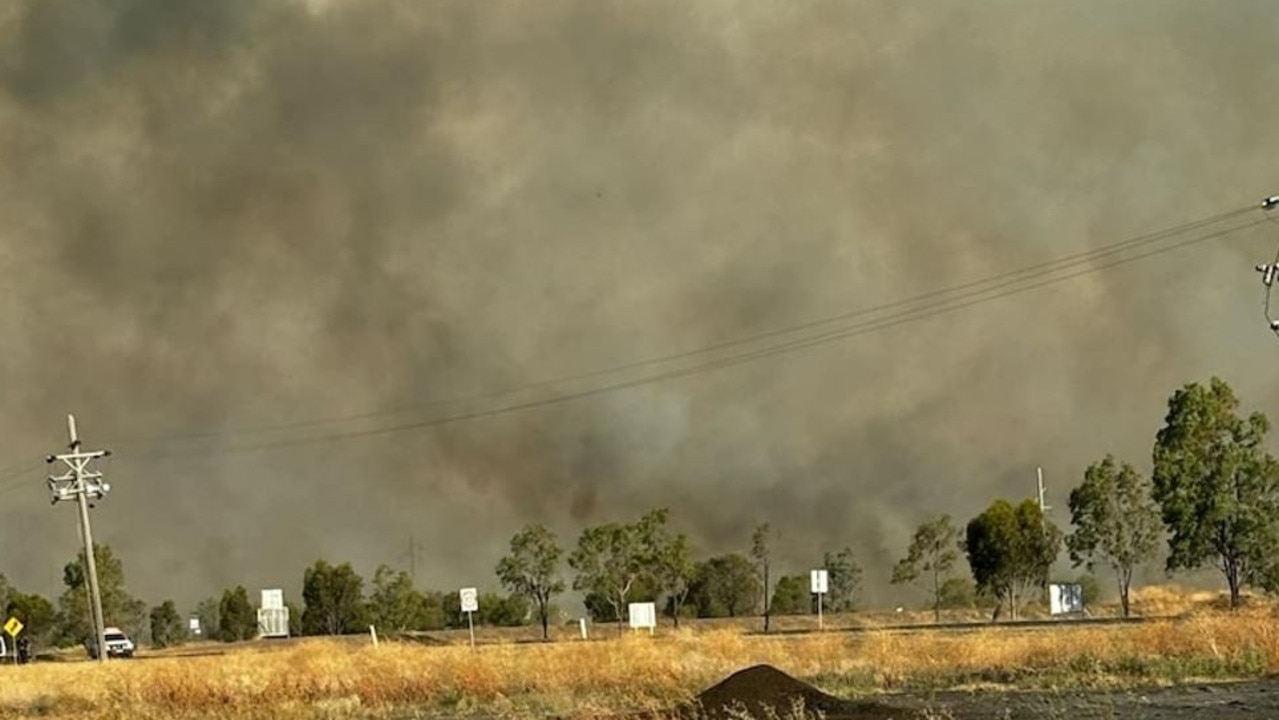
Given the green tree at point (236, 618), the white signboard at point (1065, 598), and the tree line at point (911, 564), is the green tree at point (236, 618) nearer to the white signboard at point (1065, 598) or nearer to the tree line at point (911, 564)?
the tree line at point (911, 564)

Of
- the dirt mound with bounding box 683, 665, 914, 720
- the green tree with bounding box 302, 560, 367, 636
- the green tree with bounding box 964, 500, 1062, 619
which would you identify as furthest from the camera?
the green tree with bounding box 302, 560, 367, 636

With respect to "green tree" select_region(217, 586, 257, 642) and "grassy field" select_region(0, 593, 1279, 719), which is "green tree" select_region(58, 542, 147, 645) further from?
"grassy field" select_region(0, 593, 1279, 719)

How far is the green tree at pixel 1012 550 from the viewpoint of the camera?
311ft

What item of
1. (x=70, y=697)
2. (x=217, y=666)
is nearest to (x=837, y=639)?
(x=217, y=666)

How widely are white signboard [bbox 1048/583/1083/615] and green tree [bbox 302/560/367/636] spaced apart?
63687mm

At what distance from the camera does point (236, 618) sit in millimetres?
151000

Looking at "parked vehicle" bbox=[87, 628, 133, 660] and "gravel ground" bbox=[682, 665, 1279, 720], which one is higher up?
"gravel ground" bbox=[682, 665, 1279, 720]

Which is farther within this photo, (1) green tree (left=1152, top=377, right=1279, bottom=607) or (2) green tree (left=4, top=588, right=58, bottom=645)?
(2) green tree (left=4, top=588, right=58, bottom=645)

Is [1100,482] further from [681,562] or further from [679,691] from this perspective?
[679,691]

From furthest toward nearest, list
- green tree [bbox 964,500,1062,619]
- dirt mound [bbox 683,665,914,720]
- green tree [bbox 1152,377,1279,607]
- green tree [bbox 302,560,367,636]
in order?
green tree [bbox 302,560,367,636] < green tree [bbox 964,500,1062,619] < green tree [bbox 1152,377,1279,607] < dirt mound [bbox 683,665,914,720]

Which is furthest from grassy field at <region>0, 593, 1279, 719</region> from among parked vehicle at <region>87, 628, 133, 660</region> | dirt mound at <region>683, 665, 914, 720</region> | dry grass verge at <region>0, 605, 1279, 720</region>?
parked vehicle at <region>87, 628, 133, 660</region>

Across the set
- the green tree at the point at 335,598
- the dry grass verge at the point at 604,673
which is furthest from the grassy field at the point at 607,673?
the green tree at the point at 335,598

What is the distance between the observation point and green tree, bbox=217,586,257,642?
150 metres

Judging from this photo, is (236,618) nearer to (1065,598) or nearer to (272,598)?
(272,598)
